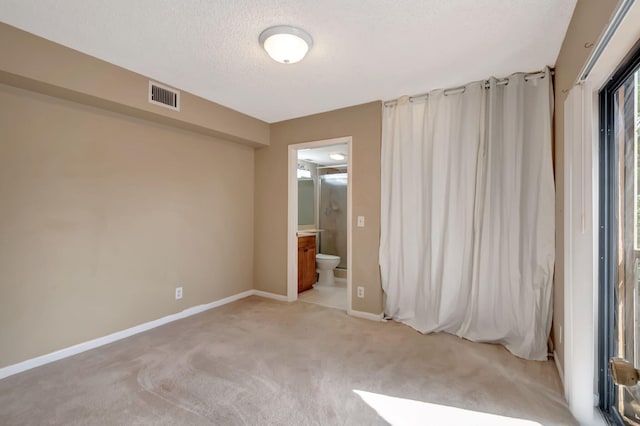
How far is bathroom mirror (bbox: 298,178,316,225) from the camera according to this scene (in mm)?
5793

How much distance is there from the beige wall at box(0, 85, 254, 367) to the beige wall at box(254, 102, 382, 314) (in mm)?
584

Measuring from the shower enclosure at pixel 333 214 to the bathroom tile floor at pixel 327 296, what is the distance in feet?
3.18

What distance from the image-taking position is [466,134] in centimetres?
288

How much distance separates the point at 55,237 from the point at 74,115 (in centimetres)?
106

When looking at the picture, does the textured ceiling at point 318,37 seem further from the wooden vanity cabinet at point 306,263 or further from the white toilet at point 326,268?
the white toilet at point 326,268

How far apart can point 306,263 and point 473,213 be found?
2.64 metres

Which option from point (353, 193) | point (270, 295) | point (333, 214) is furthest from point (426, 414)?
point (333, 214)

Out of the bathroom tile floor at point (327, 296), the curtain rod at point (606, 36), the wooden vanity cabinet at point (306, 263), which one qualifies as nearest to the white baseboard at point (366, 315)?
the bathroom tile floor at point (327, 296)

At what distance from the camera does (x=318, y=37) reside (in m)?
2.12

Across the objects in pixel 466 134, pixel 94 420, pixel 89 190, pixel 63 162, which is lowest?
pixel 94 420

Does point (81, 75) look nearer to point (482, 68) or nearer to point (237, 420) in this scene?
point (237, 420)

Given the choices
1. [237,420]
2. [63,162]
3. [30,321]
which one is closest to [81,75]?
[63,162]

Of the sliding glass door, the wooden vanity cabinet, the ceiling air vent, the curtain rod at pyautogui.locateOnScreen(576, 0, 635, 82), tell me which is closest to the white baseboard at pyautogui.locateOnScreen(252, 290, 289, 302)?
the wooden vanity cabinet

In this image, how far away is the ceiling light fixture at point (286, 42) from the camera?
6.58 feet
